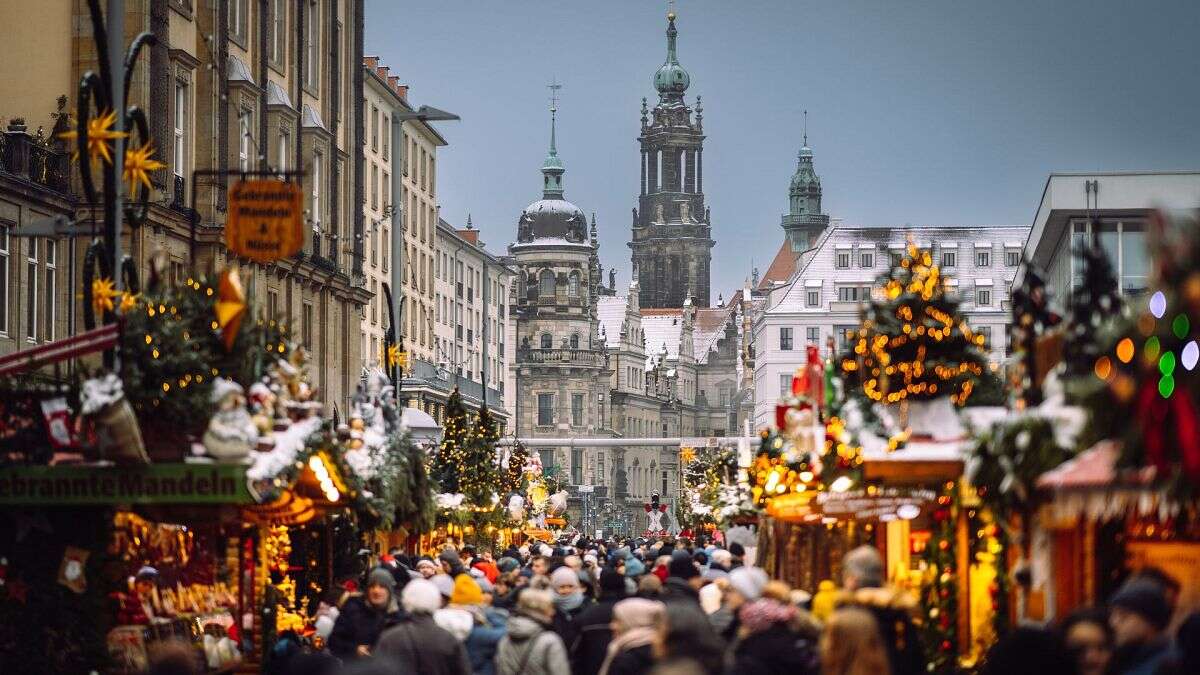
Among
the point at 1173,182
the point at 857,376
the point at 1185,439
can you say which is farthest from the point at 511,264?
the point at 1185,439

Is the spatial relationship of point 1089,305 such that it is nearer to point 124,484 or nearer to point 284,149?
point 124,484

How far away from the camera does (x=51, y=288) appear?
122 feet

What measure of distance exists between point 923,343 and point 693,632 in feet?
28.7

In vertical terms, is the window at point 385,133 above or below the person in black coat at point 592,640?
above

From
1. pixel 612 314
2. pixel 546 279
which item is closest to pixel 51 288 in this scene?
pixel 546 279

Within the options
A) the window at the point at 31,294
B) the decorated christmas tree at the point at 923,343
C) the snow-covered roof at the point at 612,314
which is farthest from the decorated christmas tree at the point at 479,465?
the snow-covered roof at the point at 612,314

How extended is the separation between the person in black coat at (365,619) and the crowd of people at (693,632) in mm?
11

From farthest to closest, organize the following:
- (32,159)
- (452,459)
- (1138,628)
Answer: (452,459)
(32,159)
(1138,628)

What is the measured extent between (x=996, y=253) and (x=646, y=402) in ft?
257

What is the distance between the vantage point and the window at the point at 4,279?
3481cm

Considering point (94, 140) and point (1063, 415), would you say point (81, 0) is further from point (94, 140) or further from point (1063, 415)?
point (1063, 415)

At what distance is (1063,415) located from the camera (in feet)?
48.8

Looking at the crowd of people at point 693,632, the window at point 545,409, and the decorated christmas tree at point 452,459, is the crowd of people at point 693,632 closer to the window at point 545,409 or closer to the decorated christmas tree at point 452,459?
the decorated christmas tree at point 452,459

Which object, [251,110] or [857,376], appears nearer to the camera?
[857,376]
